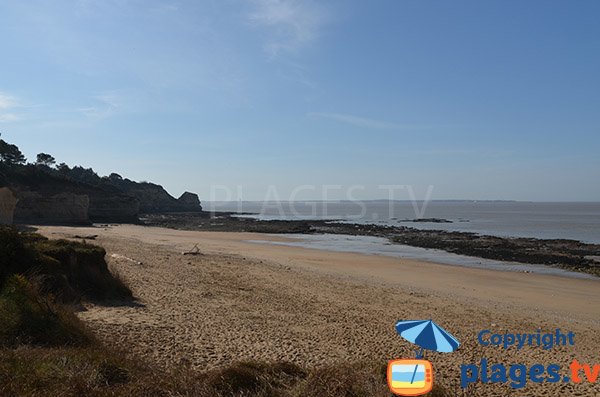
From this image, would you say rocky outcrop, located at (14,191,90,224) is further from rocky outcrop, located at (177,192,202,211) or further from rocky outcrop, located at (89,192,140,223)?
rocky outcrop, located at (177,192,202,211)

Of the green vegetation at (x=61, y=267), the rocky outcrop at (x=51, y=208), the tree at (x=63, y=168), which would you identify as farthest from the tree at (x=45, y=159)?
the green vegetation at (x=61, y=267)

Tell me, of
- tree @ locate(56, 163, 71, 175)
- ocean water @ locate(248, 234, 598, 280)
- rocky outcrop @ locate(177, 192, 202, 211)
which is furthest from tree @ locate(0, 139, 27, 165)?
ocean water @ locate(248, 234, 598, 280)

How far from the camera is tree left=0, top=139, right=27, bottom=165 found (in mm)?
67681

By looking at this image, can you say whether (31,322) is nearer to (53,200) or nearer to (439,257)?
(439,257)

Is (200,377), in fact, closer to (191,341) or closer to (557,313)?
(191,341)

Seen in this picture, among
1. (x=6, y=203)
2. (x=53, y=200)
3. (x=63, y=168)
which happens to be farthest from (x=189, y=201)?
(x=6, y=203)

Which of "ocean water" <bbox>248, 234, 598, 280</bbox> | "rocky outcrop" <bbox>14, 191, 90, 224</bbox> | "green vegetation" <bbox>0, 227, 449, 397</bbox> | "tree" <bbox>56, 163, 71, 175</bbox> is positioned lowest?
"ocean water" <bbox>248, 234, 598, 280</bbox>

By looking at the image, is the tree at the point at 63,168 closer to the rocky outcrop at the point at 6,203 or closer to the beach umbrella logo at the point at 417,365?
the rocky outcrop at the point at 6,203

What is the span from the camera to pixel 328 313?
44.1 ft

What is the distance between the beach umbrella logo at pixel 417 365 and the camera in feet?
17.6

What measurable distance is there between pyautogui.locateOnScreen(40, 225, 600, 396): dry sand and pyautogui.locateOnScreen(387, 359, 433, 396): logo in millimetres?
2785

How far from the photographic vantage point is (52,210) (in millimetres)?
51438

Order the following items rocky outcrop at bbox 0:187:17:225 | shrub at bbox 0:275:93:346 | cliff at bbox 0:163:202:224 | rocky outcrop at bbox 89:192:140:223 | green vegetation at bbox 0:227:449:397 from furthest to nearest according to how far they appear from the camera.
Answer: rocky outcrop at bbox 89:192:140:223 → cliff at bbox 0:163:202:224 → rocky outcrop at bbox 0:187:17:225 → shrub at bbox 0:275:93:346 → green vegetation at bbox 0:227:449:397

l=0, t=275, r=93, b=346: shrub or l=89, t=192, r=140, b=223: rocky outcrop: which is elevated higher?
l=89, t=192, r=140, b=223: rocky outcrop
